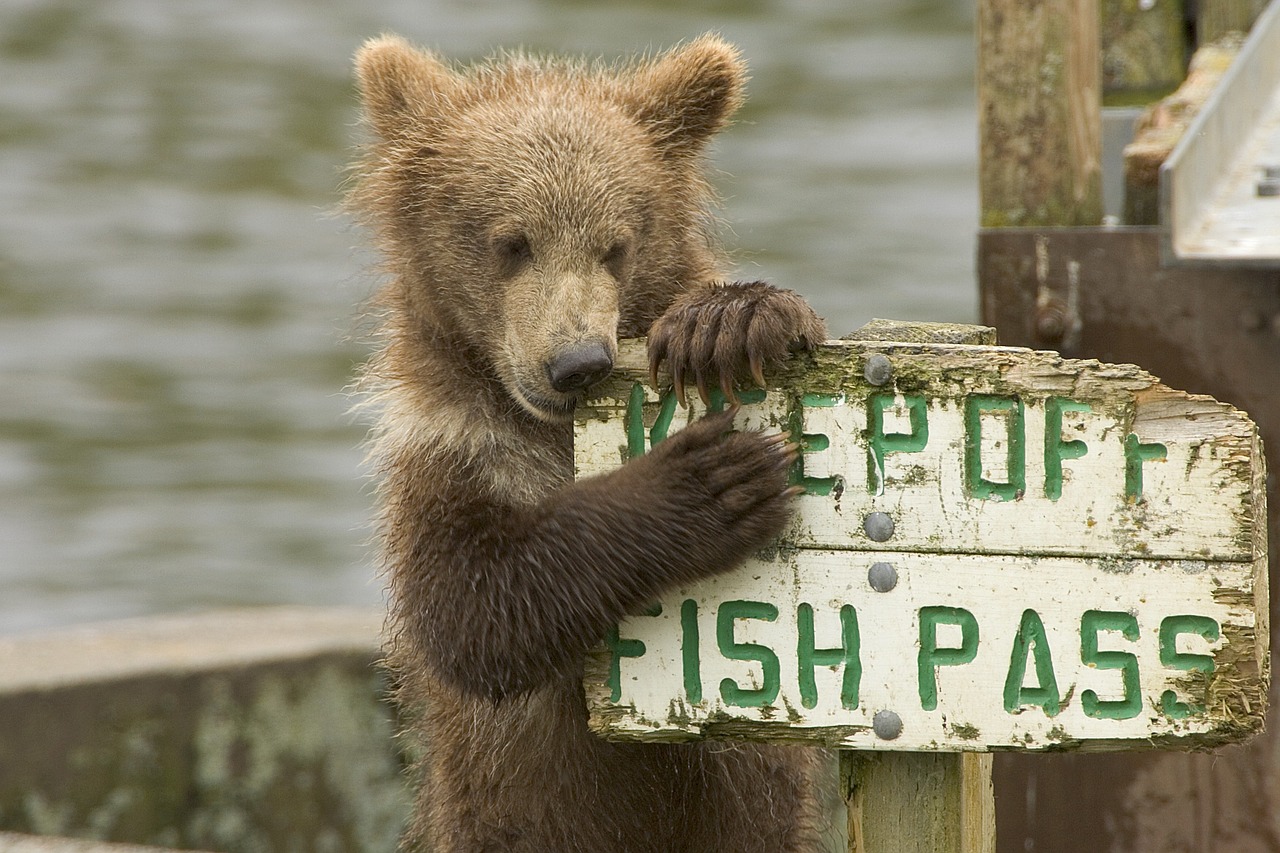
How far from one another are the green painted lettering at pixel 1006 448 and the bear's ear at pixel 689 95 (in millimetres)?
1317

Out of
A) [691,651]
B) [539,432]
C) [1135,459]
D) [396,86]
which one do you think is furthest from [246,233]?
[1135,459]

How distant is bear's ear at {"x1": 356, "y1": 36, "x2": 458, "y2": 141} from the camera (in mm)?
3670

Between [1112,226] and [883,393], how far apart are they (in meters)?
2.24

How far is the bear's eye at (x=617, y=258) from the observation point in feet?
11.0

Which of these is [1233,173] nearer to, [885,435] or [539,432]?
[539,432]

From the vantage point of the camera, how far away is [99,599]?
401 inches

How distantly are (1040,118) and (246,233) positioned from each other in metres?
9.68

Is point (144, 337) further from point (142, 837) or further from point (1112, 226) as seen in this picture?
point (1112, 226)

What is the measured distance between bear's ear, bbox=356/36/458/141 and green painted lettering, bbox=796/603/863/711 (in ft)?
5.20

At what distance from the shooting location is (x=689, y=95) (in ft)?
12.0

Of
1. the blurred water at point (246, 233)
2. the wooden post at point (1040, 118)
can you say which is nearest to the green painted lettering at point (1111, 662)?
the wooden post at point (1040, 118)

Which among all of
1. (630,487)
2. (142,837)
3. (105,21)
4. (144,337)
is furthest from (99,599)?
(630,487)

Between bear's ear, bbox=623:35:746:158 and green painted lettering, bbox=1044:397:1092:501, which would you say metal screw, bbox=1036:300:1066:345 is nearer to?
bear's ear, bbox=623:35:746:158

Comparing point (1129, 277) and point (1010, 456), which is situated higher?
point (1129, 277)
